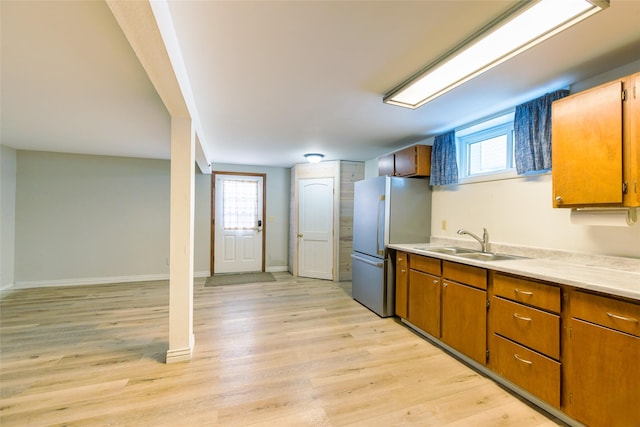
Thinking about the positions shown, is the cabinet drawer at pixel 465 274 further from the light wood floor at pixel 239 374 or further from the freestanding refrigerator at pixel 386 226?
the freestanding refrigerator at pixel 386 226

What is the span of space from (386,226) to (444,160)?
1.01m

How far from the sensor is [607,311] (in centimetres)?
135

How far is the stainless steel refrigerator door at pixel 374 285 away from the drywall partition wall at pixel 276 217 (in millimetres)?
2345

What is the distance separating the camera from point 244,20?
1.36m

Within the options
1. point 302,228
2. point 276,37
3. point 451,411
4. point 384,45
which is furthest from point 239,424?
point 302,228

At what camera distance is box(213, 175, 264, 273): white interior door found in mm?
5262

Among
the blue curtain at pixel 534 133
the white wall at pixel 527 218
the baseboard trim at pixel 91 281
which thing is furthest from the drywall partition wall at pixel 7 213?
A: the blue curtain at pixel 534 133

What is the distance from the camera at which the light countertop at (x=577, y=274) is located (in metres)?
1.31

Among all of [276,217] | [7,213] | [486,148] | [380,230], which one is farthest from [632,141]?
[7,213]

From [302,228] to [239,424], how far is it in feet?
12.1

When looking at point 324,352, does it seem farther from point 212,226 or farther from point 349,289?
point 212,226

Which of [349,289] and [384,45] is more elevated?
[384,45]

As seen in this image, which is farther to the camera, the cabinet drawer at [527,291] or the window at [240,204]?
the window at [240,204]

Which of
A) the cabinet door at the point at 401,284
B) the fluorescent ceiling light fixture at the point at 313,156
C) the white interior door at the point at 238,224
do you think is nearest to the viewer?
the cabinet door at the point at 401,284
